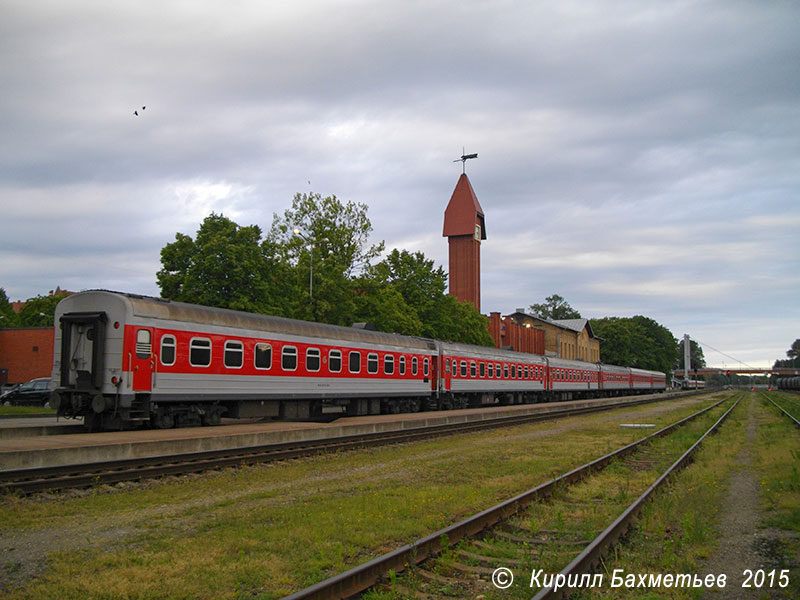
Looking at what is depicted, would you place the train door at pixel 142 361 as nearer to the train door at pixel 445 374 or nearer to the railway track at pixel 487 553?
the railway track at pixel 487 553

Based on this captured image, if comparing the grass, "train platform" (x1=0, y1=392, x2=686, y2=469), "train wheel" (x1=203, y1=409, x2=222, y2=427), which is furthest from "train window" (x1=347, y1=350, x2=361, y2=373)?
the grass

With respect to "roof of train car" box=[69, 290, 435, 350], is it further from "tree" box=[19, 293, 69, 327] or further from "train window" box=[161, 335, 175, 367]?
"tree" box=[19, 293, 69, 327]

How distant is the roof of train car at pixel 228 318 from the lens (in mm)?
18172

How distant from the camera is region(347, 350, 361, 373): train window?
2607 cm

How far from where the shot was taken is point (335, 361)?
82.6 feet

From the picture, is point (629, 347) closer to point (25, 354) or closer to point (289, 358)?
point (25, 354)

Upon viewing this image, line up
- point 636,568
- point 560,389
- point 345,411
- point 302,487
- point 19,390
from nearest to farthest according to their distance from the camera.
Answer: point 636,568
point 302,487
point 345,411
point 19,390
point 560,389

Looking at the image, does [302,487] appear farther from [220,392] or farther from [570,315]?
[570,315]

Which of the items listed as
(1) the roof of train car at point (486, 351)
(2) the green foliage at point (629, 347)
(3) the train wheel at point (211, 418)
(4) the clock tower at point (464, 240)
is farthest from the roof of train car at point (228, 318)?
(2) the green foliage at point (629, 347)

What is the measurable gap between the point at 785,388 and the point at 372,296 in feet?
401

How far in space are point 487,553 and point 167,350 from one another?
530 inches

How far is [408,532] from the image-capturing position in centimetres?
816

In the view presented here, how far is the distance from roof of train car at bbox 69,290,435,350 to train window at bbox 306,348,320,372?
0.59 meters

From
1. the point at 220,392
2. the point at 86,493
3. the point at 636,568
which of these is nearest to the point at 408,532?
the point at 636,568
